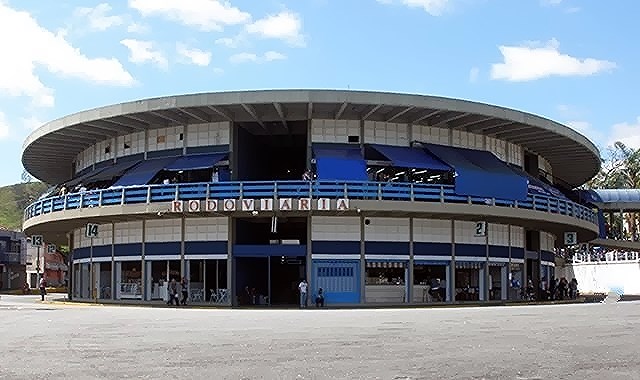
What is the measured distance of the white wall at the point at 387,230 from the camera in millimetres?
40375

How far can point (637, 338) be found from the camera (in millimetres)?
17625

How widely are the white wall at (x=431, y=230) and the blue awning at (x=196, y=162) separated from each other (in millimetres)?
9974

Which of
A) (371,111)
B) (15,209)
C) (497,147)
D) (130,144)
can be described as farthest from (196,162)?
(15,209)

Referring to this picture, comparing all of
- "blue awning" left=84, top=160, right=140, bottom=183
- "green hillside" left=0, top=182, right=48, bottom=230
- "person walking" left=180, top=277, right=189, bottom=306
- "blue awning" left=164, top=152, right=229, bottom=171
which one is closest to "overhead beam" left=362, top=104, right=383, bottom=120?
"blue awning" left=164, top=152, right=229, bottom=171

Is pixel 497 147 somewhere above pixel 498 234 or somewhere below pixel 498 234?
above

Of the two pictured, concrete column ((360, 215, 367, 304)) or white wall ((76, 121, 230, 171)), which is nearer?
concrete column ((360, 215, 367, 304))

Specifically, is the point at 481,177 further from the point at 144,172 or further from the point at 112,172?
the point at 112,172

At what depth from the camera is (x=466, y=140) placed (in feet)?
151

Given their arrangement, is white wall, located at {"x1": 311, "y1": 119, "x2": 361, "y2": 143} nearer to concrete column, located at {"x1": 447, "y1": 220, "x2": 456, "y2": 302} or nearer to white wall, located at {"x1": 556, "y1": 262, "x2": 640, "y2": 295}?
concrete column, located at {"x1": 447, "y1": 220, "x2": 456, "y2": 302}

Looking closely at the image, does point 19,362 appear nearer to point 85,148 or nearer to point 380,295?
point 380,295

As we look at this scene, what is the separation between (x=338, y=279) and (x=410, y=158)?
693 centimetres

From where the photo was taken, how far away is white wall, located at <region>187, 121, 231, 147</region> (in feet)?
140

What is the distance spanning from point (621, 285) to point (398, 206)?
1257 inches

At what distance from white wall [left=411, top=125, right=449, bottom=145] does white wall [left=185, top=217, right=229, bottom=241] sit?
35.2 ft
